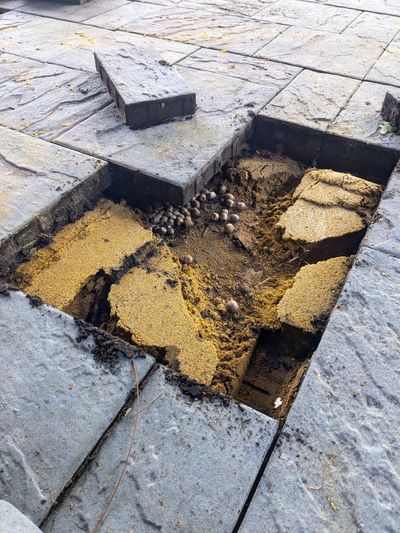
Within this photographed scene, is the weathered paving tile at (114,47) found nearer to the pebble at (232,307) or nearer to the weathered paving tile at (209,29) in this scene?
the weathered paving tile at (209,29)

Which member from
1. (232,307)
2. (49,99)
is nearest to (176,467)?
(232,307)

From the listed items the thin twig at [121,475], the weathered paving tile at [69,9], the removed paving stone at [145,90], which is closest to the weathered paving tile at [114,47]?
the removed paving stone at [145,90]

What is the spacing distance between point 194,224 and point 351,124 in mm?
1789

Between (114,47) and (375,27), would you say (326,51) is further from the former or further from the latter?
(114,47)

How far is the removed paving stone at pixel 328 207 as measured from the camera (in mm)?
3311

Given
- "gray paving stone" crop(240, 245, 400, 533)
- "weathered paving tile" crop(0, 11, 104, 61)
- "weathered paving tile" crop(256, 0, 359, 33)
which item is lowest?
"gray paving stone" crop(240, 245, 400, 533)

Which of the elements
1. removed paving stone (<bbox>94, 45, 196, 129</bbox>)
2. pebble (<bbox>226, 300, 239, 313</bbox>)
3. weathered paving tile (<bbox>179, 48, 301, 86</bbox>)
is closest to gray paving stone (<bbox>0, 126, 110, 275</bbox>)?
removed paving stone (<bbox>94, 45, 196, 129</bbox>)

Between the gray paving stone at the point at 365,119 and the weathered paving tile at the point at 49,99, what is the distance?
2211mm

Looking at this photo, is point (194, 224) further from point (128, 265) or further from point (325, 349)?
point (325, 349)

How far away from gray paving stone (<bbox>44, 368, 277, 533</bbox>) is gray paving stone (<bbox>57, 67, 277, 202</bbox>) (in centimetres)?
178

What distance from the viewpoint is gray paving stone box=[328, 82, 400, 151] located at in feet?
12.7

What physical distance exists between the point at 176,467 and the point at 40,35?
19.1ft

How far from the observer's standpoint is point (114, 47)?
5348 mm

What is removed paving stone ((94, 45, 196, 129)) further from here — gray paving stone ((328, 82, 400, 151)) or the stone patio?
gray paving stone ((328, 82, 400, 151))
